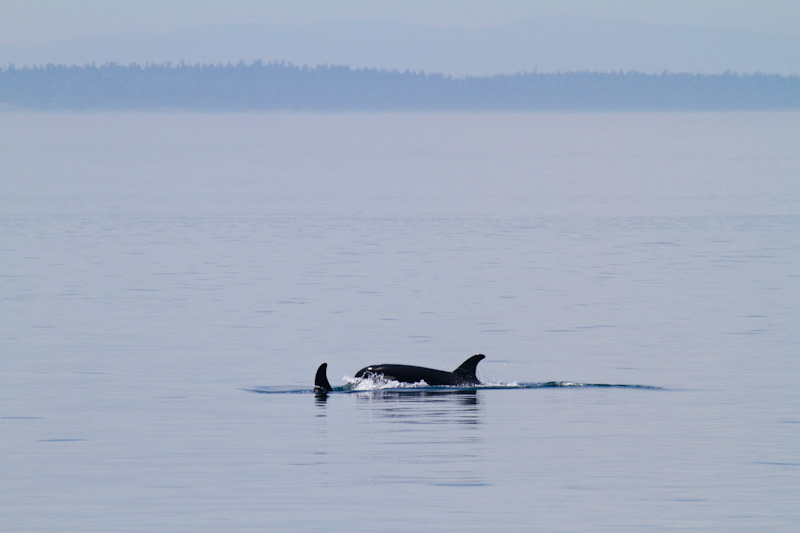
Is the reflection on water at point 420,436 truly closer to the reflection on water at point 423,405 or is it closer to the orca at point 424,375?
the reflection on water at point 423,405

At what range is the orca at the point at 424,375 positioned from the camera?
25.2m

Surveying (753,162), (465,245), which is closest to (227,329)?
(465,245)

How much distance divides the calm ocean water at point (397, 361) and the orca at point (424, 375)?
36 centimetres

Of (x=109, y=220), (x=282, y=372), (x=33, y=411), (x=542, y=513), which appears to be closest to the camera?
(x=542, y=513)

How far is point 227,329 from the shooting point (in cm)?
3291

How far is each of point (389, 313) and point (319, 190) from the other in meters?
62.3

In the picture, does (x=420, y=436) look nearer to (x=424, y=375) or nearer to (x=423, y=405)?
(x=423, y=405)

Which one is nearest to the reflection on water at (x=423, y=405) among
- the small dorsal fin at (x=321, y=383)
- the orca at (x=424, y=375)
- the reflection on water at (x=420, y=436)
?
the reflection on water at (x=420, y=436)

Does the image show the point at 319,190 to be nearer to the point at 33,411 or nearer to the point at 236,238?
the point at 236,238

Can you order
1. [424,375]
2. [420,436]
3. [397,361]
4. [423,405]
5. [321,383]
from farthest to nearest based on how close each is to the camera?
[397,361], [424,375], [321,383], [423,405], [420,436]

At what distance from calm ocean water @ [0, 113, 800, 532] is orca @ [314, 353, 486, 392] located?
36cm

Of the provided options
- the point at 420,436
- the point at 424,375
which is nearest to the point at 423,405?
the point at 424,375

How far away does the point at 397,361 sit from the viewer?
2905 centimetres

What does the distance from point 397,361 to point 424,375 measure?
3711 millimetres
